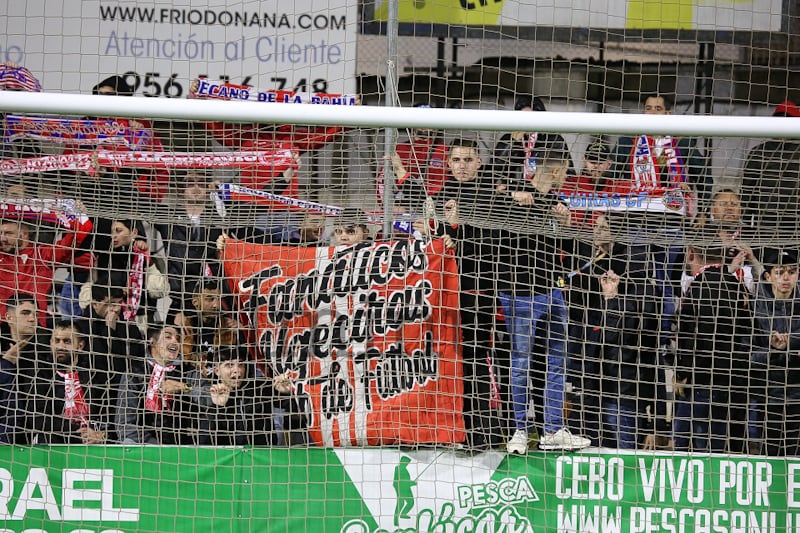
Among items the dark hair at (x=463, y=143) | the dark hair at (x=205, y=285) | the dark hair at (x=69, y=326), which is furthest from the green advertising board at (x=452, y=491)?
the dark hair at (x=463, y=143)

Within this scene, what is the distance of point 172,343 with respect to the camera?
4742mm

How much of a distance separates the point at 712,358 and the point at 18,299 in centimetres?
346

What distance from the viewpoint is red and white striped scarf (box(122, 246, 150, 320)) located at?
473cm

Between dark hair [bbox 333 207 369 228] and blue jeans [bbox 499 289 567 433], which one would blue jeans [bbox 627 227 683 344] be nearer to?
Result: blue jeans [bbox 499 289 567 433]

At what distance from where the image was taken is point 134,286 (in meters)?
4.75

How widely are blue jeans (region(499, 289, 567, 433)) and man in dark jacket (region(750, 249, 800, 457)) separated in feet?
3.25

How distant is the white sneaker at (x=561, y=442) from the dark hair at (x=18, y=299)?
2.59 metres

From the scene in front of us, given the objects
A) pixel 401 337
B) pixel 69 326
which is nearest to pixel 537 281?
pixel 401 337

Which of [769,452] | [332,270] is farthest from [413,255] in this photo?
[769,452]

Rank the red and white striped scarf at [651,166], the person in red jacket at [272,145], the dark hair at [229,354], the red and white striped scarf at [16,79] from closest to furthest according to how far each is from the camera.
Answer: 1. the dark hair at [229,354]
2. the red and white striped scarf at [651,166]
3. the person in red jacket at [272,145]
4. the red and white striped scarf at [16,79]

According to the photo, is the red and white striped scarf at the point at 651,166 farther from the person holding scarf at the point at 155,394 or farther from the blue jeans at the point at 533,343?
the person holding scarf at the point at 155,394

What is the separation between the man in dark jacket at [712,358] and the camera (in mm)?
4766

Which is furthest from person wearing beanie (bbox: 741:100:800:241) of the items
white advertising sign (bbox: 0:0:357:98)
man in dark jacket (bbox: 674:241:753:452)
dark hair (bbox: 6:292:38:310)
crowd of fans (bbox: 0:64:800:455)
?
dark hair (bbox: 6:292:38:310)

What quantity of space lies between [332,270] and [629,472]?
5.73ft
